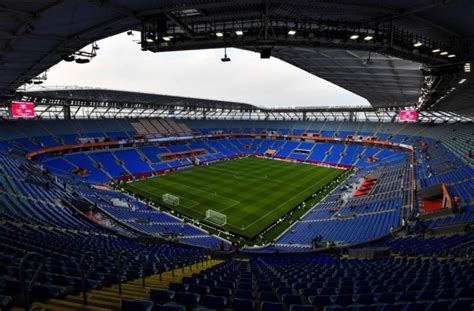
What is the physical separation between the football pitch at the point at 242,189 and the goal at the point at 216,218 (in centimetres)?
66

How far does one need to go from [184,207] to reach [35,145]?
28.3m

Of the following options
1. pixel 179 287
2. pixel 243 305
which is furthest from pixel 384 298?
pixel 179 287

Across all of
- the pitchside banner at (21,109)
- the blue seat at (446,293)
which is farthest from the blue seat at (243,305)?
the pitchside banner at (21,109)

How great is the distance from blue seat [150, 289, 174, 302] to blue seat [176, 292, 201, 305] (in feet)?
0.63

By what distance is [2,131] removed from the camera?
138 ft

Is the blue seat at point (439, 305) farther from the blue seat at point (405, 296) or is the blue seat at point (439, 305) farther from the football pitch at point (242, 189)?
the football pitch at point (242, 189)

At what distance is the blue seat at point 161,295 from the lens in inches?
209

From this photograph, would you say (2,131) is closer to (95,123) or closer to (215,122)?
(95,123)

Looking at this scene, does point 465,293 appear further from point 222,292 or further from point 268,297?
point 222,292

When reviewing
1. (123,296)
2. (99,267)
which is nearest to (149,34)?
(99,267)

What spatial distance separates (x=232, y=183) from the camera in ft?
148

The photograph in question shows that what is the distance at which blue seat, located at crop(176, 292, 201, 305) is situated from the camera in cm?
526

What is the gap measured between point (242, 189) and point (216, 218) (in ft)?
39.1

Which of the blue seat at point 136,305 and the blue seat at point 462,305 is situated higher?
the blue seat at point 136,305
